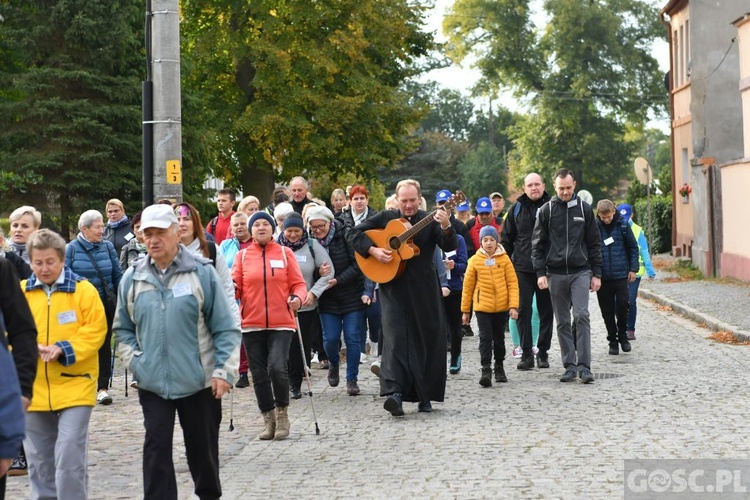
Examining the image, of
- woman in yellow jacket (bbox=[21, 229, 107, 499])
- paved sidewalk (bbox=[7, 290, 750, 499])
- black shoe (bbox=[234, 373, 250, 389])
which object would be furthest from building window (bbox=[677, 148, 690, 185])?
woman in yellow jacket (bbox=[21, 229, 107, 499])

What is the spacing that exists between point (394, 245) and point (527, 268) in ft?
11.6

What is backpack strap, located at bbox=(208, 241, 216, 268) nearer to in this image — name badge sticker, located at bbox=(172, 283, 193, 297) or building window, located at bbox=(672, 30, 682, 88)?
name badge sticker, located at bbox=(172, 283, 193, 297)

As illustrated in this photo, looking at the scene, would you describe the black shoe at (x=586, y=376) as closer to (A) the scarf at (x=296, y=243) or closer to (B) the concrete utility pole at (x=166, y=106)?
(A) the scarf at (x=296, y=243)

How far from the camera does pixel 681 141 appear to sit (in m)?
42.8

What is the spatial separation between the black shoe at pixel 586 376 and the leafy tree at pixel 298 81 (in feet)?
68.8

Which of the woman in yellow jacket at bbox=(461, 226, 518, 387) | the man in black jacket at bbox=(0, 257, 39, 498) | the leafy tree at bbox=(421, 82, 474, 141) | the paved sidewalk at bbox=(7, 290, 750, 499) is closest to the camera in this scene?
the man in black jacket at bbox=(0, 257, 39, 498)

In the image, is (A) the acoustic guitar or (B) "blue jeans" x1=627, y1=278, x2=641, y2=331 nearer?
(A) the acoustic guitar

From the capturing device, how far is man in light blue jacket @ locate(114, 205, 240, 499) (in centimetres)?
649

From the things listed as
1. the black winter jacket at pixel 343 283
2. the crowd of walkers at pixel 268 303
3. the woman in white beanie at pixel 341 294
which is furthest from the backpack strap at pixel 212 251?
the black winter jacket at pixel 343 283

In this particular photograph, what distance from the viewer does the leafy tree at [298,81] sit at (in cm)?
3391

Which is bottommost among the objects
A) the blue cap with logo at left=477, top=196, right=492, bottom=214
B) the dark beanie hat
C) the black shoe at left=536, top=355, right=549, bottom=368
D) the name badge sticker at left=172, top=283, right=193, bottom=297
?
the black shoe at left=536, top=355, right=549, bottom=368

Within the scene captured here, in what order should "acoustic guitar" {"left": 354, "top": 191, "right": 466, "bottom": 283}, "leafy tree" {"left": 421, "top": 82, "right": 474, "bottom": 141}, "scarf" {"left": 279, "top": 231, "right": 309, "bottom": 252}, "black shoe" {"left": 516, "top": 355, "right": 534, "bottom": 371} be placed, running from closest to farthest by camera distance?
"acoustic guitar" {"left": 354, "top": 191, "right": 466, "bottom": 283}, "scarf" {"left": 279, "top": 231, "right": 309, "bottom": 252}, "black shoe" {"left": 516, "top": 355, "right": 534, "bottom": 371}, "leafy tree" {"left": 421, "top": 82, "right": 474, "bottom": 141}

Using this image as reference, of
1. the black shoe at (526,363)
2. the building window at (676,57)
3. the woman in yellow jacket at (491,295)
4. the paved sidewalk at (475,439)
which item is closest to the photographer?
the paved sidewalk at (475,439)

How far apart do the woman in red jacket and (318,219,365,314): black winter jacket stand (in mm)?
2213
